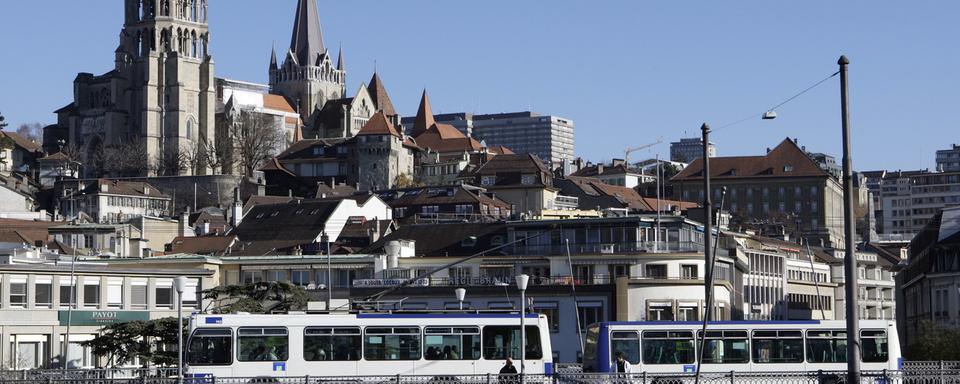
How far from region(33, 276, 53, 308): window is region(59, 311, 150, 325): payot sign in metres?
0.78

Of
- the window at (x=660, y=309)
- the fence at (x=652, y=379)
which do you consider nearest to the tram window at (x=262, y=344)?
the fence at (x=652, y=379)

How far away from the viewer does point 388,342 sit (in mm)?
48844

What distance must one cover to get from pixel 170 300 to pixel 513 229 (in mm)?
21566

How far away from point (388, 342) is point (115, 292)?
105 feet

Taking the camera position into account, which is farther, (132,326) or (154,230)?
(154,230)

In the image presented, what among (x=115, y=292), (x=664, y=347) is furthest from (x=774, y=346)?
(x=115, y=292)

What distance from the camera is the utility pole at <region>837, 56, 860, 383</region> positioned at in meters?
31.7

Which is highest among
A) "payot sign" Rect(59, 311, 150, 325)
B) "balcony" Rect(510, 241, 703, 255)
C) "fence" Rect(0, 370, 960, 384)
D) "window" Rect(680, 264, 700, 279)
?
"balcony" Rect(510, 241, 703, 255)

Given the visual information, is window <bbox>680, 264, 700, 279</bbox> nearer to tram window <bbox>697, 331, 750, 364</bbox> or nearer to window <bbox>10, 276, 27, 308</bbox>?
window <bbox>10, 276, 27, 308</bbox>

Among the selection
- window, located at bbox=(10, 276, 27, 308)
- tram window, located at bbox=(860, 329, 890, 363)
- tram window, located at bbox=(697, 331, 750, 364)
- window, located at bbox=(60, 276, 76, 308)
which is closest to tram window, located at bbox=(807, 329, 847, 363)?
tram window, located at bbox=(860, 329, 890, 363)

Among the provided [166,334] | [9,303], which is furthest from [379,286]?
[166,334]

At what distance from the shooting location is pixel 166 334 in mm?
62594

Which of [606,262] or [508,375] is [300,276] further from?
[508,375]

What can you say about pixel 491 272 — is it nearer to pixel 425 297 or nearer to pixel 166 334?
pixel 425 297
